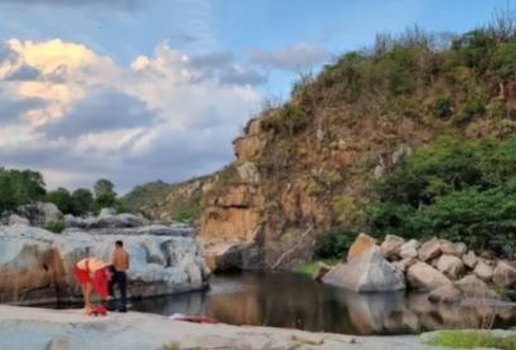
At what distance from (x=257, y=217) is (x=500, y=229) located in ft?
61.6

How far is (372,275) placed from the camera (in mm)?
41531

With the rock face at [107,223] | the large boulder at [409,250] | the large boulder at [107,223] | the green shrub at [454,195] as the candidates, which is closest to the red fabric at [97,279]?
the large boulder at [409,250]

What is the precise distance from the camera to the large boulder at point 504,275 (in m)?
41.5

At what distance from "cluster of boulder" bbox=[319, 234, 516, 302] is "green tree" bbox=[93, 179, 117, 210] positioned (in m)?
49.6

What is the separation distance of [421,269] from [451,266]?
54.8 inches

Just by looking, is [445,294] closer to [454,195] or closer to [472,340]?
[454,195]

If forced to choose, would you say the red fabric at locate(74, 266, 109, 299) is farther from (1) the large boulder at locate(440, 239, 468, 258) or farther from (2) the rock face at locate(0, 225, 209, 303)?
(1) the large boulder at locate(440, 239, 468, 258)

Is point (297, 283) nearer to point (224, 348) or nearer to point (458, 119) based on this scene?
point (458, 119)

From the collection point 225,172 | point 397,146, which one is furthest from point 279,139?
point 397,146

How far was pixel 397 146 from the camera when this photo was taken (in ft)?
197

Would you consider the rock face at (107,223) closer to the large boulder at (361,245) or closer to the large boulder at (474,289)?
the large boulder at (361,245)

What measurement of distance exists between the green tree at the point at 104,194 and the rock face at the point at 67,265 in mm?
49345

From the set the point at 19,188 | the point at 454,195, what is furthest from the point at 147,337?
the point at 19,188

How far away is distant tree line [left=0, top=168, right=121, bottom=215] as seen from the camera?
75.5m
